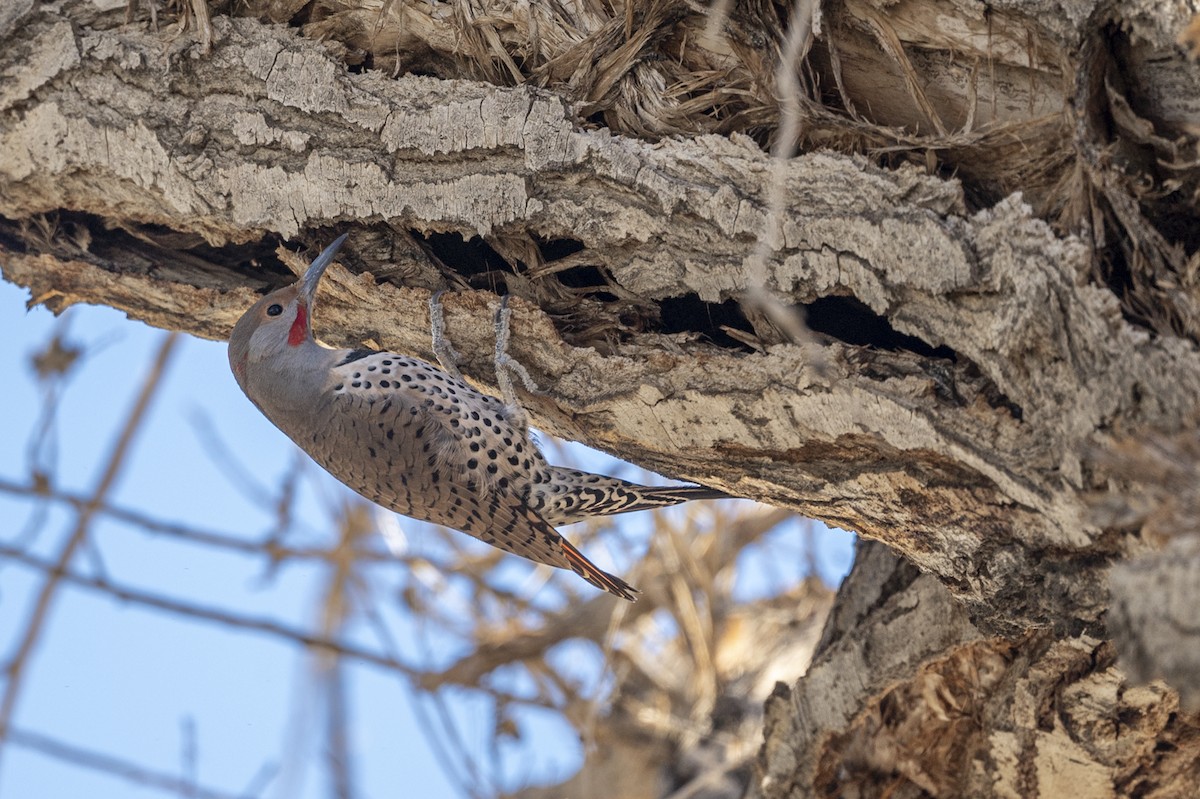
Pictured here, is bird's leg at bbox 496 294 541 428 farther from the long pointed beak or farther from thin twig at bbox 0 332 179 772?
thin twig at bbox 0 332 179 772

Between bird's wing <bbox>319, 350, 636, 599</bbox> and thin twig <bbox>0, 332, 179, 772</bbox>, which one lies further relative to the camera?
thin twig <bbox>0, 332, 179, 772</bbox>

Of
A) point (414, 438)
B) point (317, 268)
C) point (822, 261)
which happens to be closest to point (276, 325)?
point (317, 268)

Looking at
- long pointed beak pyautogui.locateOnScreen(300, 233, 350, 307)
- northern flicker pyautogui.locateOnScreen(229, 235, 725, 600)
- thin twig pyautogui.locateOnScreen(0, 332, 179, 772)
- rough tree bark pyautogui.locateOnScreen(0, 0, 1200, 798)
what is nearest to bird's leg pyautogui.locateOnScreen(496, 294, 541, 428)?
rough tree bark pyautogui.locateOnScreen(0, 0, 1200, 798)

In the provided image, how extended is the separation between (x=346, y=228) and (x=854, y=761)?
2066 mm

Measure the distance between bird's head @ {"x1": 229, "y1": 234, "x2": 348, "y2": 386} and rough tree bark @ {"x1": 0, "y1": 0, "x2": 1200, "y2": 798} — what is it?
0.07 metres

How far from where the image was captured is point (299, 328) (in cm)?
341

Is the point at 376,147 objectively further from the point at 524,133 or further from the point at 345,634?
the point at 345,634

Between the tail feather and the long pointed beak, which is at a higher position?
the long pointed beak

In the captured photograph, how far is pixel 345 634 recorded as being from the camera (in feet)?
16.5

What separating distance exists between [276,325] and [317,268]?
43cm

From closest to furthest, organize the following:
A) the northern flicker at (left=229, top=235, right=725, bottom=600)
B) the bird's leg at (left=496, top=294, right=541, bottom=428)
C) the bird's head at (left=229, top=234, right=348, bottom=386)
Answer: the bird's leg at (left=496, top=294, right=541, bottom=428), the bird's head at (left=229, top=234, right=348, bottom=386), the northern flicker at (left=229, top=235, right=725, bottom=600)

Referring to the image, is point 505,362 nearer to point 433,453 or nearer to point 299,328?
point 433,453

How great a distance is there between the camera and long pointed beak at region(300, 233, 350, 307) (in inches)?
117

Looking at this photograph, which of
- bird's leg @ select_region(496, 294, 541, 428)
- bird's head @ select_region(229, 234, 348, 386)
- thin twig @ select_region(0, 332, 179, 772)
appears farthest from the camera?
thin twig @ select_region(0, 332, 179, 772)
